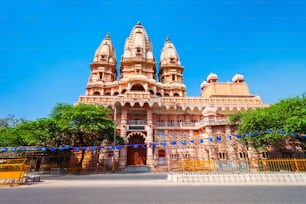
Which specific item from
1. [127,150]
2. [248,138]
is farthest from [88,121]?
[248,138]

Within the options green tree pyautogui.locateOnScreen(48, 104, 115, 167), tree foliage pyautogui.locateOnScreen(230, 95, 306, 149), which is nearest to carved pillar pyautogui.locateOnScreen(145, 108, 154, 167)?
green tree pyautogui.locateOnScreen(48, 104, 115, 167)

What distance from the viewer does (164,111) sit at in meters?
29.5

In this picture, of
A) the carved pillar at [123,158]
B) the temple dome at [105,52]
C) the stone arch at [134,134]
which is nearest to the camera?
the carved pillar at [123,158]

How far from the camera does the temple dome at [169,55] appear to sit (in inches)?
1753

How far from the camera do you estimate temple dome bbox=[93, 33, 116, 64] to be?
1655 inches

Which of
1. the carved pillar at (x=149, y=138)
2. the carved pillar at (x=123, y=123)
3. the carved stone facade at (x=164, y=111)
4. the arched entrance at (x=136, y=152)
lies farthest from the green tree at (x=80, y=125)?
the carved pillar at (x=149, y=138)

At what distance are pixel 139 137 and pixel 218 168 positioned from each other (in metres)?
15.8

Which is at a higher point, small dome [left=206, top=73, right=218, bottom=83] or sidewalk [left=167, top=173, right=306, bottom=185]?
small dome [left=206, top=73, right=218, bottom=83]

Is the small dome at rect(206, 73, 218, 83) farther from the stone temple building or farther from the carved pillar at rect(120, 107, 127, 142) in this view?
the carved pillar at rect(120, 107, 127, 142)

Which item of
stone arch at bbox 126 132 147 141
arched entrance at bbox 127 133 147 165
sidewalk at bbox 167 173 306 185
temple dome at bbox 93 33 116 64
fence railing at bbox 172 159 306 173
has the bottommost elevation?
sidewalk at bbox 167 173 306 185

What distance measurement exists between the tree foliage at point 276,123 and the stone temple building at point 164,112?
226cm

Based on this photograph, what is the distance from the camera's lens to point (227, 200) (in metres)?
6.32

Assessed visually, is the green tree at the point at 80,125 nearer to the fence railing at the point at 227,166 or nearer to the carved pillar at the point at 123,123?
the carved pillar at the point at 123,123

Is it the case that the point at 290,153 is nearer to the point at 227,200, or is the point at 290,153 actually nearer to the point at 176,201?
the point at 227,200
